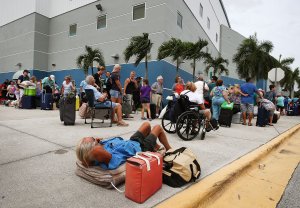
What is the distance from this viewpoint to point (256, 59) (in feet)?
80.2

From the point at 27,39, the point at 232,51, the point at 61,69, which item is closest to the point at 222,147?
the point at 61,69

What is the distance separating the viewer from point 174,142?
5.26 m

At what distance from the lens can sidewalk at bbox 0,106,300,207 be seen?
2420 millimetres

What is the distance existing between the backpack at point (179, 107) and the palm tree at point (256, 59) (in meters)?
21.3

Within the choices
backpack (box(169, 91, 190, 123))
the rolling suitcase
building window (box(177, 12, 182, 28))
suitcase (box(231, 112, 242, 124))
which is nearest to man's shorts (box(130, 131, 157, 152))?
backpack (box(169, 91, 190, 123))

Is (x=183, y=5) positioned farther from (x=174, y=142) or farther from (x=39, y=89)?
(x=174, y=142)

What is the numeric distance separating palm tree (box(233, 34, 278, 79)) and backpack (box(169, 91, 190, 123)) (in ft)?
69.8

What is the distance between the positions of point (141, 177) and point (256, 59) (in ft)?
82.7

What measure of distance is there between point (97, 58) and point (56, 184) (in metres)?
16.4

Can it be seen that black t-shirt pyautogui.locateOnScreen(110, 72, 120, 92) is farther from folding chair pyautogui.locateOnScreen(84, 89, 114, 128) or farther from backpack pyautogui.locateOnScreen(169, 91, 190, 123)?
backpack pyautogui.locateOnScreen(169, 91, 190, 123)

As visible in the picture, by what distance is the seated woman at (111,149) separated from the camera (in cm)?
267

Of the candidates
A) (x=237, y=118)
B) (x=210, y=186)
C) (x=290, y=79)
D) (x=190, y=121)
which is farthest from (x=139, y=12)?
(x=290, y=79)

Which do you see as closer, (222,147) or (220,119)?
(222,147)

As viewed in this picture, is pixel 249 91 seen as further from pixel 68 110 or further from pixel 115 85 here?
pixel 68 110
